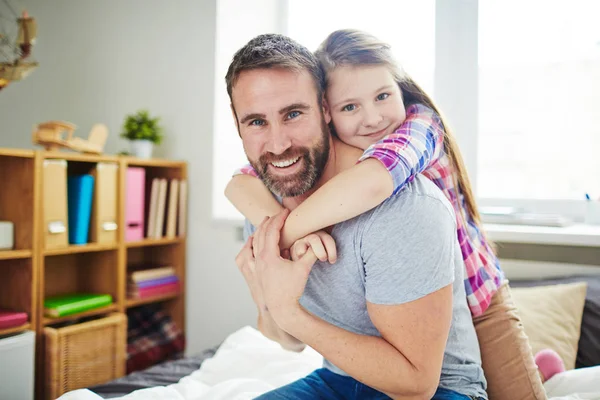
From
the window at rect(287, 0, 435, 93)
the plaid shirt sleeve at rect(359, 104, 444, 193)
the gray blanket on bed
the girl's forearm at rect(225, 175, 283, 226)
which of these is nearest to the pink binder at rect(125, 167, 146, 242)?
the gray blanket on bed

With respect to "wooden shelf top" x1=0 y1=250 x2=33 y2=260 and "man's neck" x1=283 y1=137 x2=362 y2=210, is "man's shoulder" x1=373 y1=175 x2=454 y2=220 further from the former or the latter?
"wooden shelf top" x1=0 y1=250 x2=33 y2=260

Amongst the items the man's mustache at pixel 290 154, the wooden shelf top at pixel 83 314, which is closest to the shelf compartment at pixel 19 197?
the wooden shelf top at pixel 83 314

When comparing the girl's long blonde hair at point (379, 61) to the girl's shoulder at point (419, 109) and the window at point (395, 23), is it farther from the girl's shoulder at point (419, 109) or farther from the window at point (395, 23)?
the window at point (395, 23)

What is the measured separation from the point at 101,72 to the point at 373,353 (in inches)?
110

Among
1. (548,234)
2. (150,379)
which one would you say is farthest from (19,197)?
(548,234)

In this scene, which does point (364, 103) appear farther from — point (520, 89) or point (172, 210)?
point (172, 210)

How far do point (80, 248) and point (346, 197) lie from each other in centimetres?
177

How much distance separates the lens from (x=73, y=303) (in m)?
2.22

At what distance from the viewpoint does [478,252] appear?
111 centimetres

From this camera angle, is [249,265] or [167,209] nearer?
[249,265]

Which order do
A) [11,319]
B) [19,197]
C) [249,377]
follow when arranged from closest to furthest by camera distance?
[249,377] < [11,319] < [19,197]

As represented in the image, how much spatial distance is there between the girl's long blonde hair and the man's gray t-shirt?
0.22 metres

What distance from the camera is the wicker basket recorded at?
209cm

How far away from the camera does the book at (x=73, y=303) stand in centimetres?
215
